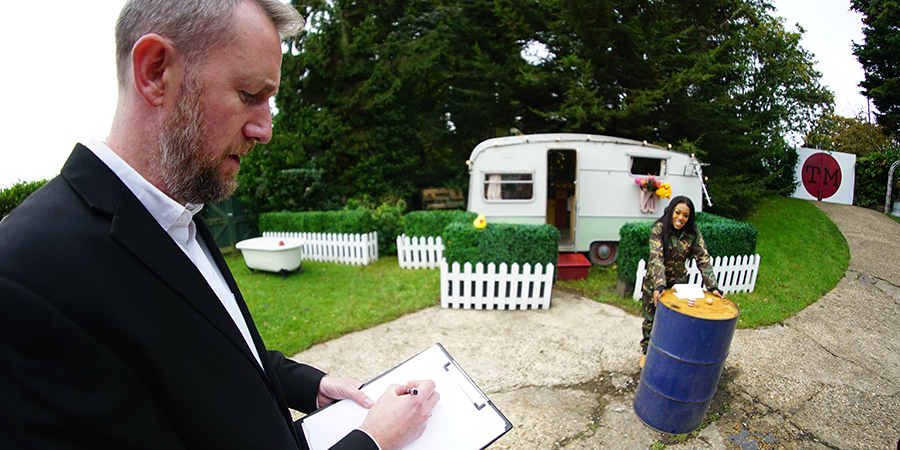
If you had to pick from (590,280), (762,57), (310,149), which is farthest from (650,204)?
(310,149)

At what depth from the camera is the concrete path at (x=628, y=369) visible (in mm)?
3625

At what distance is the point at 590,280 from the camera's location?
28.1 ft

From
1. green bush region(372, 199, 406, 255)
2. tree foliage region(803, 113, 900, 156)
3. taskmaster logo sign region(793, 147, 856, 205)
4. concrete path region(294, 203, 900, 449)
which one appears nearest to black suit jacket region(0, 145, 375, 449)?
concrete path region(294, 203, 900, 449)

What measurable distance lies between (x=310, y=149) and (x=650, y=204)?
35.6ft

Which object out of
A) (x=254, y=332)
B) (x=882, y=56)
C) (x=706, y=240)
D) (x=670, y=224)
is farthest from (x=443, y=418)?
(x=882, y=56)

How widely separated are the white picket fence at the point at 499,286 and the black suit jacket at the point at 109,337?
5922 millimetres

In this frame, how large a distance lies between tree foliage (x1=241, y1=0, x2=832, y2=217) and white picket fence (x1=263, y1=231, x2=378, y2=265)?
7.37 ft

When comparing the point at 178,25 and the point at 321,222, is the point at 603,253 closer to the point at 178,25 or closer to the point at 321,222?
the point at 321,222

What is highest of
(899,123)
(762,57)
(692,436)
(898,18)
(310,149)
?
(898,18)

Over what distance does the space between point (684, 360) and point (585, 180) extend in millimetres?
6299

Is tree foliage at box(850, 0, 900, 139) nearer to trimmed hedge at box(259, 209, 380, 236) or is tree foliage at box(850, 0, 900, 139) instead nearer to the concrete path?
the concrete path

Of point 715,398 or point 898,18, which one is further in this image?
point 898,18

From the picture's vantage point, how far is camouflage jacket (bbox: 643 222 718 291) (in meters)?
4.45

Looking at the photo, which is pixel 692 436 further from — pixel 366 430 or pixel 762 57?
pixel 762 57
